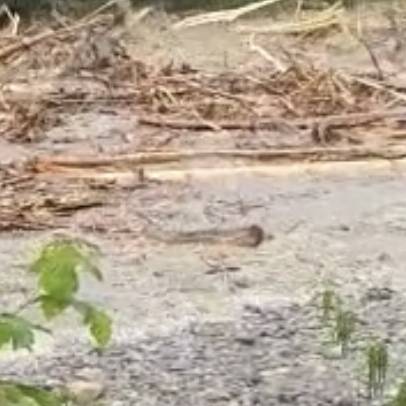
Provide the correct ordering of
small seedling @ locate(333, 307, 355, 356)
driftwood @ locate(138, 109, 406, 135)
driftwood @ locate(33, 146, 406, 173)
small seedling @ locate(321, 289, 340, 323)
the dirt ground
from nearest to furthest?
the dirt ground
small seedling @ locate(333, 307, 355, 356)
small seedling @ locate(321, 289, 340, 323)
driftwood @ locate(33, 146, 406, 173)
driftwood @ locate(138, 109, 406, 135)

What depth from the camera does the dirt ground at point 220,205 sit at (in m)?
5.00

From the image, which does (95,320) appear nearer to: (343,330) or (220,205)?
(343,330)

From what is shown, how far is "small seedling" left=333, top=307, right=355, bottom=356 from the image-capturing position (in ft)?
16.9

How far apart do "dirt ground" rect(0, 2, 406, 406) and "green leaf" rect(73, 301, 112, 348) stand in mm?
1940

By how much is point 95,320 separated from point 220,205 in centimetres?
473

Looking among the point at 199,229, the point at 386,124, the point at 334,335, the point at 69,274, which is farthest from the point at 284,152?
the point at 69,274

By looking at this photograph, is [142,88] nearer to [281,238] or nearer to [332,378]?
[281,238]

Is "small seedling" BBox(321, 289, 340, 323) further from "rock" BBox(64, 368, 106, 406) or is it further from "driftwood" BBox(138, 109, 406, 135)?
"driftwood" BBox(138, 109, 406, 135)

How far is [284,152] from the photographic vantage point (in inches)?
327

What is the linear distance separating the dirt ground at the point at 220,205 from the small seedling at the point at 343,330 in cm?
4

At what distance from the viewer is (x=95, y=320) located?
2662 mm

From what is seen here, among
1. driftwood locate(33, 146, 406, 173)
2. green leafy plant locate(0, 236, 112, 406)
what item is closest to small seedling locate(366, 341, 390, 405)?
green leafy plant locate(0, 236, 112, 406)

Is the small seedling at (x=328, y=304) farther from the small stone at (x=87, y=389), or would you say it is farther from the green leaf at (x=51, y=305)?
the green leaf at (x=51, y=305)

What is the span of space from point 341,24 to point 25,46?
94.2 inches
